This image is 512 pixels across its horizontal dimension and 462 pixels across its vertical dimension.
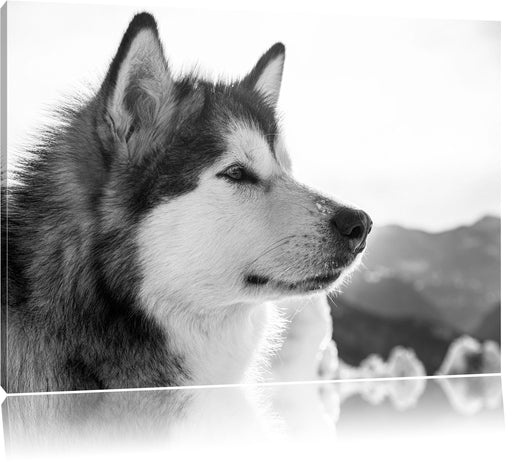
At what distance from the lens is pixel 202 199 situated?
12.3 ft

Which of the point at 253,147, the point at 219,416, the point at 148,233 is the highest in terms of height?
the point at 253,147

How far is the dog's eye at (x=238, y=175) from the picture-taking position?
12.4 ft

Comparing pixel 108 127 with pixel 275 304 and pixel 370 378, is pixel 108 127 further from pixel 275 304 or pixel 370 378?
pixel 370 378

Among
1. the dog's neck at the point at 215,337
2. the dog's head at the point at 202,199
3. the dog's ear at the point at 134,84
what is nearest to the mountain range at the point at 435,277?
the dog's neck at the point at 215,337

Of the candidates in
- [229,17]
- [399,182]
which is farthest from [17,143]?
[399,182]

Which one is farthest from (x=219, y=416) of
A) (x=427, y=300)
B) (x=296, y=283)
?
(x=427, y=300)

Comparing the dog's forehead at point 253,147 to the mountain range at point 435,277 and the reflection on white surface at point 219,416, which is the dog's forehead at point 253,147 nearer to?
the reflection on white surface at point 219,416

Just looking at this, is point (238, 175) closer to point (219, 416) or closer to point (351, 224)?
point (351, 224)

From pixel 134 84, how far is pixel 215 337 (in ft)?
3.42

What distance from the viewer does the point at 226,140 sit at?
3.81m

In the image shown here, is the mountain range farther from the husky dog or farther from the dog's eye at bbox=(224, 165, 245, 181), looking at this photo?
the dog's eye at bbox=(224, 165, 245, 181)

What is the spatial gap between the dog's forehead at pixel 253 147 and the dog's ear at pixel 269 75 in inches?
12.9

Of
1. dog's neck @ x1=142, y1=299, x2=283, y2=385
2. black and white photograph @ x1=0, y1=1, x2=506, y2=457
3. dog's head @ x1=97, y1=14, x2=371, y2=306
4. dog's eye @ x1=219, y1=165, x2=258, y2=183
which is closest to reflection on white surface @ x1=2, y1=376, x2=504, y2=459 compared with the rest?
black and white photograph @ x1=0, y1=1, x2=506, y2=457

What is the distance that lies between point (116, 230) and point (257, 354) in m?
0.85
